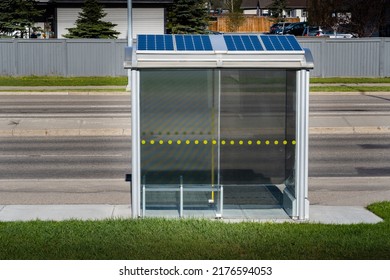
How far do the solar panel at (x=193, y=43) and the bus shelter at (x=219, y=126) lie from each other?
0.04 feet

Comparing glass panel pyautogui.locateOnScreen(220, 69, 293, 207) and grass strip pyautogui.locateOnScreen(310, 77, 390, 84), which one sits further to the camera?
grass strip pyautogui.locateOnScreen(310, 77, 390, 84)

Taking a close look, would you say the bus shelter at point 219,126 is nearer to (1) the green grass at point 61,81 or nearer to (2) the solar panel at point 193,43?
(2) the solar panel at point 193,43

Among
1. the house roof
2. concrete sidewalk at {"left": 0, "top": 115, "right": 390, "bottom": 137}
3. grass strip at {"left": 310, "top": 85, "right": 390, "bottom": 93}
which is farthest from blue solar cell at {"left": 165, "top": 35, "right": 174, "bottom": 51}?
the house roof

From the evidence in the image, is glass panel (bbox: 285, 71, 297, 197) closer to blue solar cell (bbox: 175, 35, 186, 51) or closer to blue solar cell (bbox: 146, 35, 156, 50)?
blue solar cell (bbox: 175, 35, 186, 51)

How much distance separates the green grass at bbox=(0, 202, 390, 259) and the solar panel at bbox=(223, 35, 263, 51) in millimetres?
2208

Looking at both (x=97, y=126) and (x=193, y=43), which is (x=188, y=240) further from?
(x=97, y=126)

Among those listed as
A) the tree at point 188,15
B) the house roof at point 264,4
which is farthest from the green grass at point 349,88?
the house roof at point 264,4

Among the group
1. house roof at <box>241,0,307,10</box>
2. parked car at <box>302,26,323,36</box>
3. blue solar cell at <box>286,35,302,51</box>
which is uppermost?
house roof at <box>241,0,307,10</box>

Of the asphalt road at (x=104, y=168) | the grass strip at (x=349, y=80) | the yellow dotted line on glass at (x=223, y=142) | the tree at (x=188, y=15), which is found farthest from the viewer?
the tree at (x=188, y=15)

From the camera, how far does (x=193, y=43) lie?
34.4ft

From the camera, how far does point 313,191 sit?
13.0 meters

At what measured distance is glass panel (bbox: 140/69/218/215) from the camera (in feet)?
34.1

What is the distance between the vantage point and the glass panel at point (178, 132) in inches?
410

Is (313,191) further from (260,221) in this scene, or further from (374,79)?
(374,79)
